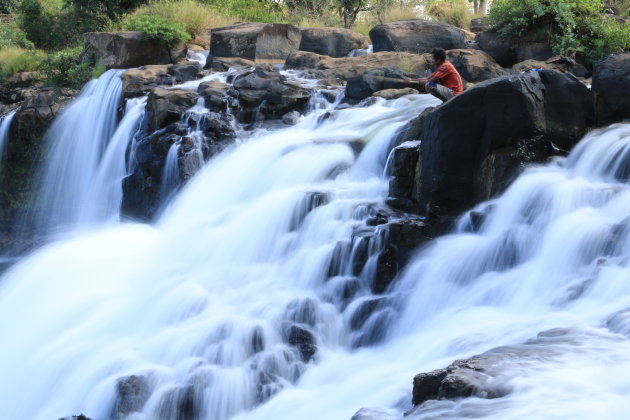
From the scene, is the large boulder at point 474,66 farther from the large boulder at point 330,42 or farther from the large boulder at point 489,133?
the large boulder at point 489,133

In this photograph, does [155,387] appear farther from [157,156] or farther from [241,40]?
[241,40]

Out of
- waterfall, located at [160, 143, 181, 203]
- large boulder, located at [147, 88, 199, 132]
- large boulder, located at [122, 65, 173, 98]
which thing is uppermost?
large boulder, located at [122, 65, 173, 98]

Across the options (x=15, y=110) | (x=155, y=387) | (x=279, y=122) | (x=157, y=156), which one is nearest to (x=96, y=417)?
(x=155, y=387)

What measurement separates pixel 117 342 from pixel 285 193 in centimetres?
315

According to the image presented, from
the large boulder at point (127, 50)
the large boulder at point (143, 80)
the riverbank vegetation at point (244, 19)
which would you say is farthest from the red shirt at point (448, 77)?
the large boulder at point (127, 50)

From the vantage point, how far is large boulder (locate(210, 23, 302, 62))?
17547 millimetres

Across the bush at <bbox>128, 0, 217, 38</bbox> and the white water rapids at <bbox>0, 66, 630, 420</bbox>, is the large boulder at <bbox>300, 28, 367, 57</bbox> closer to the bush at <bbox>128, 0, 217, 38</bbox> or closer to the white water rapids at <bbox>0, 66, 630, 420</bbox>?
the bush at <bbox>128, 0, 217, 38</bbox>

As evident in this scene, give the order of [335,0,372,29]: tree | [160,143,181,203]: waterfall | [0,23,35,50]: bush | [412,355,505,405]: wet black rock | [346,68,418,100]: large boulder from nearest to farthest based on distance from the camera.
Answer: [412,355,505,405]: wet black rock < [160,143,181,203]: waterfall < [346,68,418,100]: large boulder < [0,23,35,50]: bush < [335,0,372,29]: tree

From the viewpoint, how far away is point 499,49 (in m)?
15.7

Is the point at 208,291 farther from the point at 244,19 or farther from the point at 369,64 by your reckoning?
the point at 244,19

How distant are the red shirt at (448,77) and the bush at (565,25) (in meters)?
3.64

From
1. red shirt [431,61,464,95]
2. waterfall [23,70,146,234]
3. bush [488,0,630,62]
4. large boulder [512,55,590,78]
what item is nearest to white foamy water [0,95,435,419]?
red shirt [431,61,464,95]

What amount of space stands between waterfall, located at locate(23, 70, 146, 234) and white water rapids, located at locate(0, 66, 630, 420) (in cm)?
374

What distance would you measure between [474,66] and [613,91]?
6.06m
